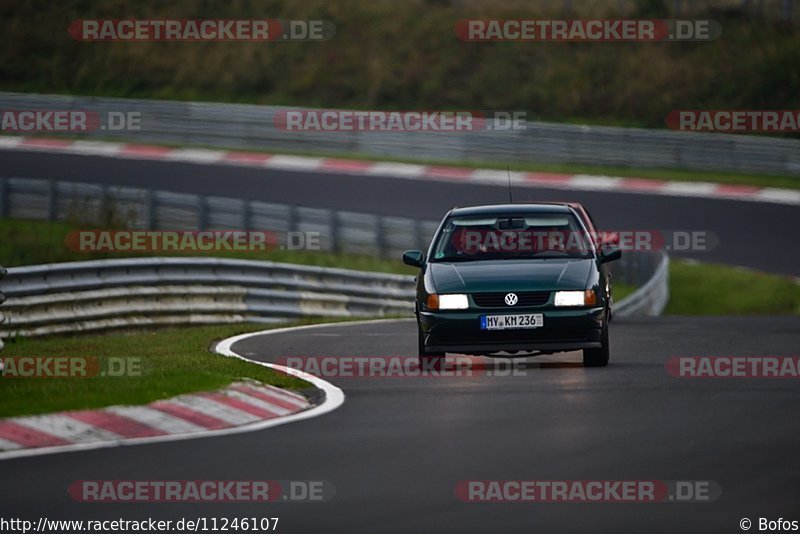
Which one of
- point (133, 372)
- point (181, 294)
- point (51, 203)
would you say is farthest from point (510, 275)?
point (51, 203)

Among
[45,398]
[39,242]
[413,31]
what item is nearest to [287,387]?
[45,398]

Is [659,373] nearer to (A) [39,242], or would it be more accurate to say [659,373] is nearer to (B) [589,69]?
(A) [39,242]

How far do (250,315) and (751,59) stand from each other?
988 inches

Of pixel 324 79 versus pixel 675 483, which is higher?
pixel 324 79

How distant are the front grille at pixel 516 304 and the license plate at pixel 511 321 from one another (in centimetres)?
11

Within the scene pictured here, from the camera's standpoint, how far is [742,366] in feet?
50.2

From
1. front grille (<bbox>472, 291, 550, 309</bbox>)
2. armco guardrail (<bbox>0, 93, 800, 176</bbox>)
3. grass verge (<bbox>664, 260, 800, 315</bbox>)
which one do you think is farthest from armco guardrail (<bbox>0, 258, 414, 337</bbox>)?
armco guardrail (<bbox>0, 93, 800, 176</bbox>)

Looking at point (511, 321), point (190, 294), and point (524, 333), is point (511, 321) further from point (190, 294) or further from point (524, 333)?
point (190, 294)

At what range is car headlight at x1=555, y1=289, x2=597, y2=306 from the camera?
14.7m

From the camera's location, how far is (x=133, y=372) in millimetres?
14242

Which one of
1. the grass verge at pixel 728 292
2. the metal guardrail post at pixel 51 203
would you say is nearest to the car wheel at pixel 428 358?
the grass verge at pixel 728 292

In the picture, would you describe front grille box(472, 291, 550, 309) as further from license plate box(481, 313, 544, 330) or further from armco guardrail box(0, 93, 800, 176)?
armco guardrail box(0, 93, 800, 176)

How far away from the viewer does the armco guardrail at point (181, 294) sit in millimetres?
19656

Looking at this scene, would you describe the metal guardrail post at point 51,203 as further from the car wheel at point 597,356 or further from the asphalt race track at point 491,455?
the car wheel at point 597,356
